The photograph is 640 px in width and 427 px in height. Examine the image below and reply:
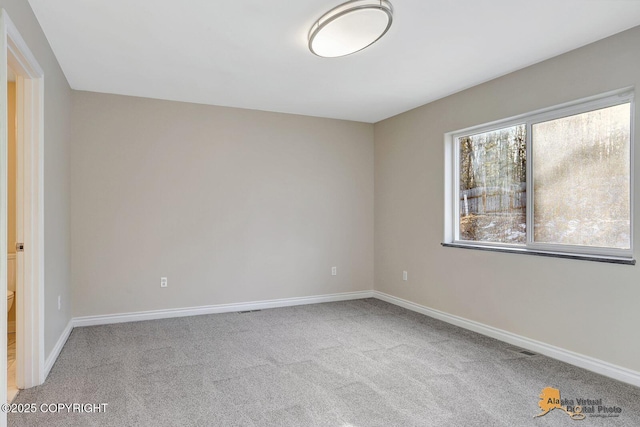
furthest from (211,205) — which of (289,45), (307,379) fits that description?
(307,379)

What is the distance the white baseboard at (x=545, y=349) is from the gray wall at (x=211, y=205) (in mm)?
1453

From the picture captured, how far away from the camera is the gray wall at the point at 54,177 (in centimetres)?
255

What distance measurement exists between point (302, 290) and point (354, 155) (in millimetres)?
1993

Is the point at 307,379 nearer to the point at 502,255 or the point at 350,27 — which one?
the point at 502,255

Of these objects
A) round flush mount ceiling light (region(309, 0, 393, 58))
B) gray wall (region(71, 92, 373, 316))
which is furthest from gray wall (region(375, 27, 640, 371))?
round flush mount ceiling light (region(309, 0, 393, 58))

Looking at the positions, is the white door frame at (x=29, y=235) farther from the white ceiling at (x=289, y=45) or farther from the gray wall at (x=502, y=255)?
the gray wall at (x=502, y=255)

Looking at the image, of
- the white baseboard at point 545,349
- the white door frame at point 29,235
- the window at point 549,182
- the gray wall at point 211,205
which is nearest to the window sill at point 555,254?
the window at point 549,182

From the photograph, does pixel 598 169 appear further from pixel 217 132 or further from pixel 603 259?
pixel 217 132

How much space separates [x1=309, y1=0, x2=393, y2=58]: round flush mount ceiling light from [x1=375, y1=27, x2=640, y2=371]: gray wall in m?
1.63

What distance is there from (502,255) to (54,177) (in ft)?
13.0

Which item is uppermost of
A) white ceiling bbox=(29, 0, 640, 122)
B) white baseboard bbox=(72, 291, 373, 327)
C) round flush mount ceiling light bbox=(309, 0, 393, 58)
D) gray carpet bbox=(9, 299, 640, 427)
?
white ceiling bbox=(29, 0, 640, 122)

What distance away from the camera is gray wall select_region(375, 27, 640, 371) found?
107 inches

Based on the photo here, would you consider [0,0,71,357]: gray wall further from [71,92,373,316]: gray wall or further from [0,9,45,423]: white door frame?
[71,92,373,316]: gray wall

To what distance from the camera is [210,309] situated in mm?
4480
